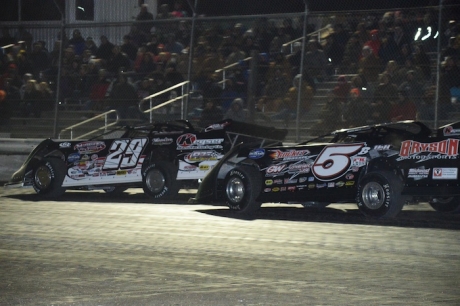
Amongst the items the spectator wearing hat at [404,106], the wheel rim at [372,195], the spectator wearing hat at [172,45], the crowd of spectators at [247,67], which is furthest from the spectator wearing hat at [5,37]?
the wheel rim at [372,195]

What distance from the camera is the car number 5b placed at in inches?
424

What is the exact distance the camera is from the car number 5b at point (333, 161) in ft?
35.3

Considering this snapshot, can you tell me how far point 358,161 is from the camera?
1069 cm

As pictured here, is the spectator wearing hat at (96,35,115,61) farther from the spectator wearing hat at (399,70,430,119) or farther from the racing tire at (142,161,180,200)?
the spectator wearing hat at (399,70,430,119)

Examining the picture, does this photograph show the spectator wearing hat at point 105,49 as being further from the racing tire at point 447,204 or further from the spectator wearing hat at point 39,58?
the racing tire at point 447,204

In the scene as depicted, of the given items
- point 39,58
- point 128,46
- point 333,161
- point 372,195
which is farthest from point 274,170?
point 39,58

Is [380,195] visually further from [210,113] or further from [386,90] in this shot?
[210,113]

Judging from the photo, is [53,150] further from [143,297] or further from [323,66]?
[143,297]

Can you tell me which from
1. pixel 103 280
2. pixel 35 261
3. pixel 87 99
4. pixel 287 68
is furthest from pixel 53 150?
pixel 103 280

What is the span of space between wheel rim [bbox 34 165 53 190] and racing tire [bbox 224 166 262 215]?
4220 millimetres

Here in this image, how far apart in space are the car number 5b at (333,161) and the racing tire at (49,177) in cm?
557

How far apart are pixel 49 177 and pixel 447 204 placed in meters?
7.15

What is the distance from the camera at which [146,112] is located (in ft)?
55.5

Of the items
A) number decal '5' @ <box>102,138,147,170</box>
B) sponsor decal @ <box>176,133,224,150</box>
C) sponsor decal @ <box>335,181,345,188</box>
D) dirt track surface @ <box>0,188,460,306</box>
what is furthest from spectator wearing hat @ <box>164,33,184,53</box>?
sponsor decal @ <box>335,181,345,188</box>
